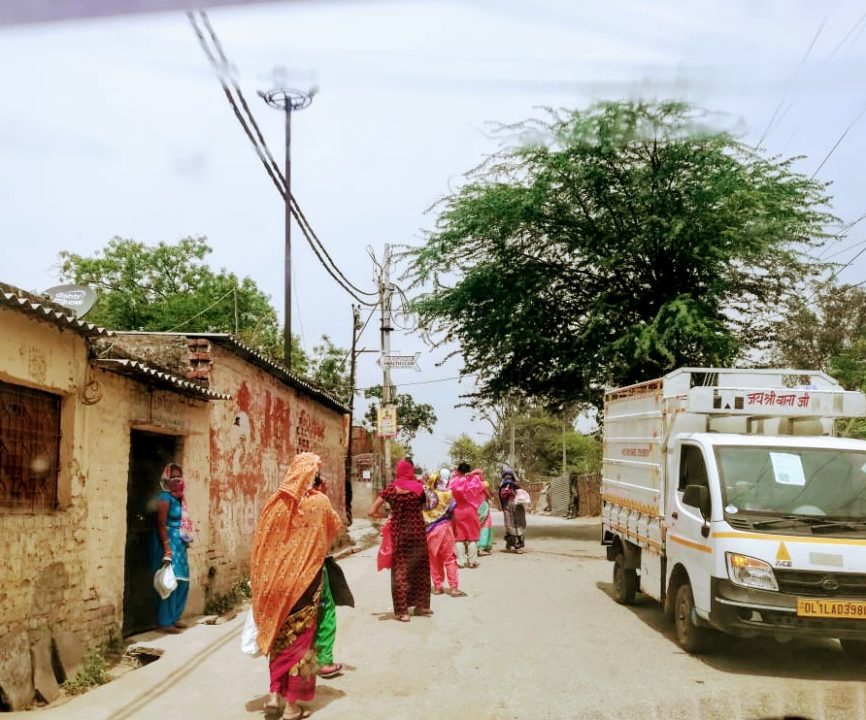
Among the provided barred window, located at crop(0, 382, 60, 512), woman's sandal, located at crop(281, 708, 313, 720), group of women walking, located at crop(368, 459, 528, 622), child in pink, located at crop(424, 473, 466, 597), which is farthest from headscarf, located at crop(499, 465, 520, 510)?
woman's sandal, located at crop(281, 708, 313, 720)

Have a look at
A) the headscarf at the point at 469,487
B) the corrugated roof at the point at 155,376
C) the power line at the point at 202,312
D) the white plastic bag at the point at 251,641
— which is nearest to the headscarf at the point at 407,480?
the corrugated roof at the point at 155,376

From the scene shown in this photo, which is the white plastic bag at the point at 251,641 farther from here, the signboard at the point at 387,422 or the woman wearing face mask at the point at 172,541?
the signboard at the point at 387,422

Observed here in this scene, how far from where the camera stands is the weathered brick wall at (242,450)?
11188 millimetres

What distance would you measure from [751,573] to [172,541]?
18.4 feet

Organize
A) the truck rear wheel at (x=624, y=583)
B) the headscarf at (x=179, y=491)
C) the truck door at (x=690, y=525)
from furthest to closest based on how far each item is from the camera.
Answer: the truck rear wheel at (x=624, y=583), the headscarf at (x=179, y=491), the truck door at (x=690, y=525)

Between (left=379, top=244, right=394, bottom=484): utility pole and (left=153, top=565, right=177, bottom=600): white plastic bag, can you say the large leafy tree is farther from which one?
(left=153, top=565, right=177, bottom=600): white plastic bag

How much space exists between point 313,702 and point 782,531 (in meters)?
3.85

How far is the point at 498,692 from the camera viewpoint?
646 centimetres

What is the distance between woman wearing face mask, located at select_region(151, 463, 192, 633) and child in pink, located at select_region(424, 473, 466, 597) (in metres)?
3.17

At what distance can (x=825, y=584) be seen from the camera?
6.83m

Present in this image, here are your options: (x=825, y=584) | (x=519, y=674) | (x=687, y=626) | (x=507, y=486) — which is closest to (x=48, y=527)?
(x=519, y=674)

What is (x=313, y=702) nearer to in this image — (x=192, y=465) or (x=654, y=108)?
(x=192, y=465)

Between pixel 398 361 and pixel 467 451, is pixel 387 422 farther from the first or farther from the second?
pixel 467 451

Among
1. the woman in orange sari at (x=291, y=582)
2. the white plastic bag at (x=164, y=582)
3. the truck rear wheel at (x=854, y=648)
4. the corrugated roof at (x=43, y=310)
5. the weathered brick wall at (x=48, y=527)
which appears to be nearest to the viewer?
the woman in orange sari at (x=291, y=582)
